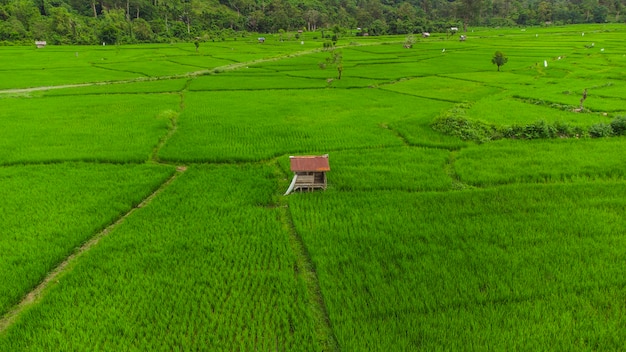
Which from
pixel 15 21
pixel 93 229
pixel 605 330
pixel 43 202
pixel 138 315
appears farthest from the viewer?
pixel 15 21

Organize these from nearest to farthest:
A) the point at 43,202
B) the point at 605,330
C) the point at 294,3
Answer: the point at 605,330
the point at 43,202
the point at 294,3

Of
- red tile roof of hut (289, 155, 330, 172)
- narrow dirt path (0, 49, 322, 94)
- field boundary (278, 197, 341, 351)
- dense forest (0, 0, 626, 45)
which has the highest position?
dense forest (0, 0, 626, 45)

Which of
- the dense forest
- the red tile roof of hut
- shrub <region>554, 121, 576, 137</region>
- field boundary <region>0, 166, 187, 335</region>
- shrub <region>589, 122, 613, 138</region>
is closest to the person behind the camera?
field boundary <region>0, 166, 187, 335</region>

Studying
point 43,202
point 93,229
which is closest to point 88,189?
point 43,202

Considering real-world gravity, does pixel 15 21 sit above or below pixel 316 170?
above

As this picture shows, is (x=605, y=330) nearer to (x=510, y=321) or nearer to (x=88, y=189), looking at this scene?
(x=510, y=321)

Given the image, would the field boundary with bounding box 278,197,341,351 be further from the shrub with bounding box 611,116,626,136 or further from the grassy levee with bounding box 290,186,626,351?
the shrub with bounding box 611,116,626,136

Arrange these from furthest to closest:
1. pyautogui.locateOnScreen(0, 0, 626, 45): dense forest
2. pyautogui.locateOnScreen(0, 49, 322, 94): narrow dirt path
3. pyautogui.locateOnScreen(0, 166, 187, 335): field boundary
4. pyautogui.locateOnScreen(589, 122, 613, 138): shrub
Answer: pyautogui.locateOnScreen(0, 0, 626, 45): dense forest
pyautogui.locateOnScreen(0, 49, 322, 94): narrow dirt path
pyautogui.locateOnScreen(589, 122, 613, 138): shrub
pyautogui.locateOnScreen(0, 166, 187, 335): field boundary

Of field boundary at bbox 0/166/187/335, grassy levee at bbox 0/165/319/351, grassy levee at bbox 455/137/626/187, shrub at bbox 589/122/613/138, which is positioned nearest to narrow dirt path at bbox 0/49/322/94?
field boundary at bbox 0/166/187/335
